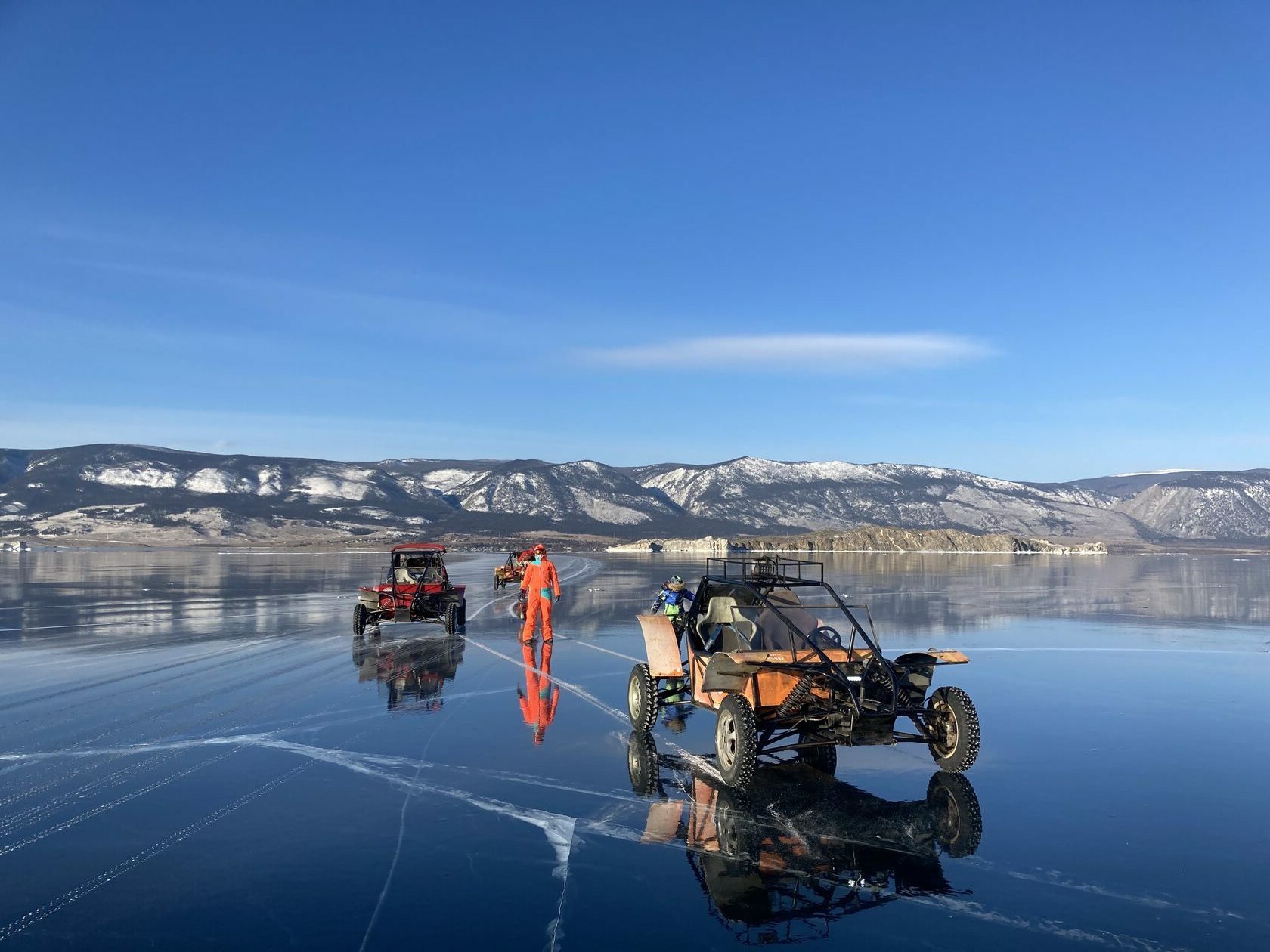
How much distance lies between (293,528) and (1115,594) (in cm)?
15782

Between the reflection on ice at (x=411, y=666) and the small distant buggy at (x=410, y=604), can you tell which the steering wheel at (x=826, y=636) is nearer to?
the reflection on ice at (x=411, y=666)

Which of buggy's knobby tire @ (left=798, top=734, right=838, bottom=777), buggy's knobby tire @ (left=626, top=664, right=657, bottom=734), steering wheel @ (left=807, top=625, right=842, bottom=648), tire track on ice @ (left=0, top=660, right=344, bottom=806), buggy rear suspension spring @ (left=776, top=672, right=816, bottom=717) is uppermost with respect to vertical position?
steering wheel @ (left=807, top=625, right=842, bottom=648)

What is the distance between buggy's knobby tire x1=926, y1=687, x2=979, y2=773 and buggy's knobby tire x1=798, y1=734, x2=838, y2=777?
0.97 meters

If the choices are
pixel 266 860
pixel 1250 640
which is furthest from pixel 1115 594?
pixel 266 860

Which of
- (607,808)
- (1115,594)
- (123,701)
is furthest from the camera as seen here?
(1115,594)

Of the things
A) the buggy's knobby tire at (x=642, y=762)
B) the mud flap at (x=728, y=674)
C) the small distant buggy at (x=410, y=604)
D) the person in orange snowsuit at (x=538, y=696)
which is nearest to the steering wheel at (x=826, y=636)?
the mud flap at (x=728, y=674)

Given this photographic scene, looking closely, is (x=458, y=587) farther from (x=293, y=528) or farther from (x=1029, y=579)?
(x=293, y=528)

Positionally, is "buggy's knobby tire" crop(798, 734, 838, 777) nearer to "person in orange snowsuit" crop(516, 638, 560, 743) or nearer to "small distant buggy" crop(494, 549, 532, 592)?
"person in orange snowsuit" crop(516, 638, 560, 743)

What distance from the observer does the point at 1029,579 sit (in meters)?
43.9

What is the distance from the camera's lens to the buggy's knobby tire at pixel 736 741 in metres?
8.30

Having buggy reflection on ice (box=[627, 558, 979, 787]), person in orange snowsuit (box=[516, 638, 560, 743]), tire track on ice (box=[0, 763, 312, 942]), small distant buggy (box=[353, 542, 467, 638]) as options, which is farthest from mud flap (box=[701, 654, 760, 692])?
small distant buggy (box=[353, 542, 467, 638])

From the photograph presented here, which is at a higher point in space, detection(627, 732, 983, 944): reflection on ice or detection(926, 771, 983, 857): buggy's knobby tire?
→ detection(926, 771, 983, 857): buggy's knobby tire

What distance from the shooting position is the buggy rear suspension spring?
28.1ft

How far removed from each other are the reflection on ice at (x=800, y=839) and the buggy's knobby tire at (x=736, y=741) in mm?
165
